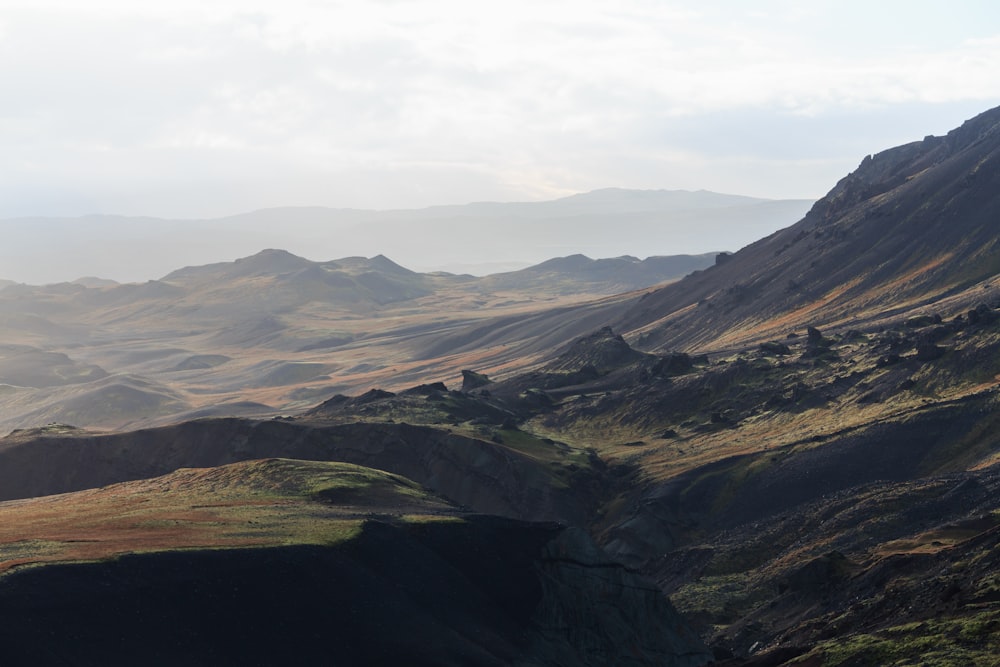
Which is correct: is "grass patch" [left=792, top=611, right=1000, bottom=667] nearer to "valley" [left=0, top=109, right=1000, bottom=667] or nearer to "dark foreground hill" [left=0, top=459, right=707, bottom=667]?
"valley" [left=0, top=109, right=1000, bottom=667]

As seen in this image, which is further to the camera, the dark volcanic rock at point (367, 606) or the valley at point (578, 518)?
the valley at point (578, 518)

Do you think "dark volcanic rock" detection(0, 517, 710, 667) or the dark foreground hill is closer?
"dark volcanic rock" detection(0, 517, 710, 667)

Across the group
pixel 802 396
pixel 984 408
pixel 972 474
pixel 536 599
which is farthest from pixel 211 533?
pixel 802 396

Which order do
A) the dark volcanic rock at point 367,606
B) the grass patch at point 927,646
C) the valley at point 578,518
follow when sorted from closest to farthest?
the grass patch at point 927,646, the dark volcanic rock at point 367,606, the valley at point 578,518

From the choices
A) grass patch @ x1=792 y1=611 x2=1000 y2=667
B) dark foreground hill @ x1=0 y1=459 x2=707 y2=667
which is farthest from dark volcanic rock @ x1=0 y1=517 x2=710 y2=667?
grass patch @ x1=792 y1=611 x2=1000 y2=667

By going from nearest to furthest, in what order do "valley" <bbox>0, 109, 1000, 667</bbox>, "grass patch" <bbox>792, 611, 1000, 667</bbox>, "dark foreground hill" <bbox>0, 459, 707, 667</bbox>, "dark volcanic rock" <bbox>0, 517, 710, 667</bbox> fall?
"grass patch" <bbox>792, 611, 1000, 667</bbox> < "dark volcanic rock" <bbox>0, 517, 710, 667</bbox> < "dark foreground hill" <bbox>0, 459, 707, 667</bbox> < "valley" <bbox>0, 109, 1000, 667</bbox>

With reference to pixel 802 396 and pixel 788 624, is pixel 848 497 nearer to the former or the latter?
pixel 788 624

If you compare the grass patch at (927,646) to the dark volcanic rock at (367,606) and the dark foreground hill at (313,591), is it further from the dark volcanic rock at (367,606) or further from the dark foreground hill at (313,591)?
the dark foreground hill at (313,591)

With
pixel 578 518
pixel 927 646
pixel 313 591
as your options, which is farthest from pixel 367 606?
pixel 578 518

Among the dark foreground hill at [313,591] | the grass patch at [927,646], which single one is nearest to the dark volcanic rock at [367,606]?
the dark foreground hill at [313,591]

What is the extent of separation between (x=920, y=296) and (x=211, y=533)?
514 ft

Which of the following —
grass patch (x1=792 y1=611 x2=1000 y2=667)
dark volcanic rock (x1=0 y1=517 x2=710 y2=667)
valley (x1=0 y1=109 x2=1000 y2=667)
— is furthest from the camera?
valley (x1=0 y1=109 x2=1000 y2=667)

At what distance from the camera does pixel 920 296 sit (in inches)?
7815

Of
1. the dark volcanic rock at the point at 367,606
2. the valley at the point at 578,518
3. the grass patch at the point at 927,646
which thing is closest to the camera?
the grass patch at the point at 927,646
